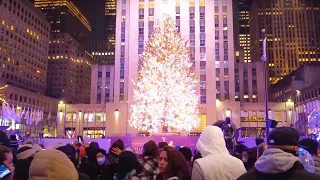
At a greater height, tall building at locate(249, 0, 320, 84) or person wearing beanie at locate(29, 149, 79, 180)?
tall building at locate(249, 0, 320, 84)

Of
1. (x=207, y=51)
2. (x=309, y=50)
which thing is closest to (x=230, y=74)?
(x=207, y=51)

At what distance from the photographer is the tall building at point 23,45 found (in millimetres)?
103062

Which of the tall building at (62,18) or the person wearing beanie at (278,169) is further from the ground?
the tall building at (62,18)

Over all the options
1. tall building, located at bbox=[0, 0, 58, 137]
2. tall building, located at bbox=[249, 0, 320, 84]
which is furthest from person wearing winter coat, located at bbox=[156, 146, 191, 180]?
tall building, located at bbox=[249, 0, 320, 84]

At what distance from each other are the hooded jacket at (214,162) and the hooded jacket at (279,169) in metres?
1.40

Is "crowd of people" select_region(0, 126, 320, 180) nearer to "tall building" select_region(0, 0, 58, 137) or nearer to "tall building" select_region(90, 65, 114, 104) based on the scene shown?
"tall building" select_region(90, 65, 114, 104)

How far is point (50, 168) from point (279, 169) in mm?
1818

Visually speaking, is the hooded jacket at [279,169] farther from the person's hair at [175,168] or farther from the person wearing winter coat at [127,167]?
the person wearing winter coat at [127,167]

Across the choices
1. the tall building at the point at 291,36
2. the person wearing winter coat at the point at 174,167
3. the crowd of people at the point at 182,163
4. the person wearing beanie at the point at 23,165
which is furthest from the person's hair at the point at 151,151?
the tall building at the point at 291,36

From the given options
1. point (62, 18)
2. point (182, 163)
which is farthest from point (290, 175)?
point (62, 18)

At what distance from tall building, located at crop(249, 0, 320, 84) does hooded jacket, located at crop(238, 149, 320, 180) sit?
5717 inches

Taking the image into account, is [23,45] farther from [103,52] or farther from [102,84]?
[103,52]

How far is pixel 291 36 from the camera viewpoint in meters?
141

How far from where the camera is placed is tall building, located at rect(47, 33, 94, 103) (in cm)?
14300
